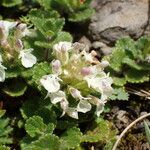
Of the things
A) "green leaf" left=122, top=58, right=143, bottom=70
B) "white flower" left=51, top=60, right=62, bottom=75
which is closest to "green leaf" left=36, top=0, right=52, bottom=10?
"green leaf" left=122, top=58, right=143, bottom=70

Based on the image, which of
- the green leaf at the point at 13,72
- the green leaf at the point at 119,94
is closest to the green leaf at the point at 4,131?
the green leaf at the point at 13,72

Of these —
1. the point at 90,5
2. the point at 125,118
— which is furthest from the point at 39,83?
the point at 90,5

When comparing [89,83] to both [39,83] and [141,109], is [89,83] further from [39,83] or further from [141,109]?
[141,109]

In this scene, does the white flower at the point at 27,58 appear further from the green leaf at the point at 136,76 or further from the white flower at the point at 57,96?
the green leaf at the point at 136,76

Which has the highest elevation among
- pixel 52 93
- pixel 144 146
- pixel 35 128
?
pixel 52 93

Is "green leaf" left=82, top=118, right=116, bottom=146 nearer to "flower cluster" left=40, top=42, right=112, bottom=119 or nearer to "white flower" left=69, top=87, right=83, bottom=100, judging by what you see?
"flower cluster" left=40, top=42, right=112, bottom=119

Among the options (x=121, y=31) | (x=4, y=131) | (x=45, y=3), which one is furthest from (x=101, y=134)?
(x=45, y=3)
